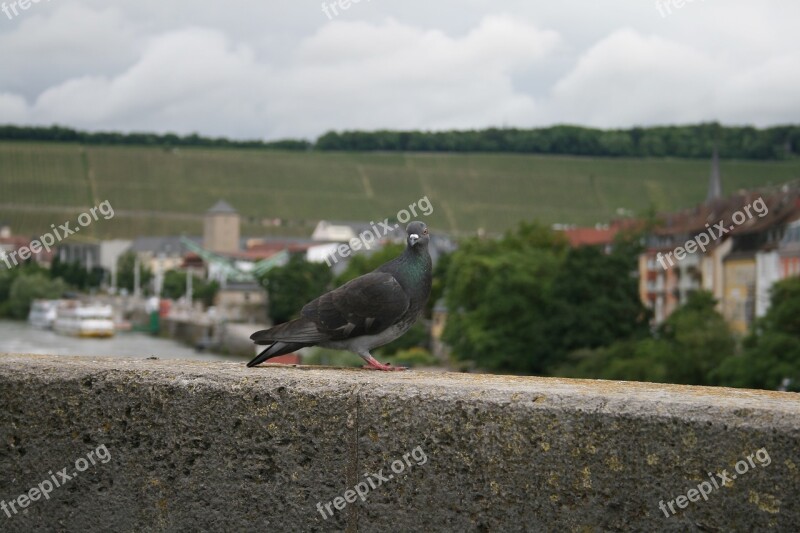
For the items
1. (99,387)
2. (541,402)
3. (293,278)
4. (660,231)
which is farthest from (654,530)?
(293,278)

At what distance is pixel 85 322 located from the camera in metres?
128

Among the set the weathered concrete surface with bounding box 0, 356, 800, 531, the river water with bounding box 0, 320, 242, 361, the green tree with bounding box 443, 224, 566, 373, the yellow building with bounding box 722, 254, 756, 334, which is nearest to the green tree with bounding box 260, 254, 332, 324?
the river water with bounding box 0, 320, 242, 361

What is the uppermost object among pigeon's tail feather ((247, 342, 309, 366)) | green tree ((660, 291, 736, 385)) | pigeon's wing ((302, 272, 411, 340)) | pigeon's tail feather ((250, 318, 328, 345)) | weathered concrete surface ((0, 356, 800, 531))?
pigeon's wing ((302, 272, 411, 340))

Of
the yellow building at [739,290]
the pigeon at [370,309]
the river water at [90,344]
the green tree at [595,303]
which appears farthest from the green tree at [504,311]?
the pigeon at [370,309]

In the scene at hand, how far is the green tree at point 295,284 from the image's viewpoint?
137 m

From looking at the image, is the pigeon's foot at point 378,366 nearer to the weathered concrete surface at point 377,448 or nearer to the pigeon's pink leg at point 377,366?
the pigeon's pink leg at point 377,366

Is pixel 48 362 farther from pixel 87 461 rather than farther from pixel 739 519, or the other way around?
pixel 739 519

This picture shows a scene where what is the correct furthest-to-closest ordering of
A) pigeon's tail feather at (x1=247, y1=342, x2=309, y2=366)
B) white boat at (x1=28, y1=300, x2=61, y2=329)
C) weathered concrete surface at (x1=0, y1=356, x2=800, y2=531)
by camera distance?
1. white boat at (x1=28, y1=300, x2=61, y2=329)
2. pigeon's tail feather at (x1=247, y1=342, x2=309, y2=366)
3. weathered concrete surface at (x1=0, y1=356, x2=800, y2=531)

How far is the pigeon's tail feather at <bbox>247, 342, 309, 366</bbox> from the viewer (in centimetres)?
575

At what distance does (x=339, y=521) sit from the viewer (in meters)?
5.12

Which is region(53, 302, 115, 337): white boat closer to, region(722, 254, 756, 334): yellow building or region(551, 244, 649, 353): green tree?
region(551, 244, 649, 353): green tree

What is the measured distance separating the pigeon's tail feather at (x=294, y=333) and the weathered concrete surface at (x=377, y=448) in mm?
184

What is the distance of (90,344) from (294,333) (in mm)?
A: 110801

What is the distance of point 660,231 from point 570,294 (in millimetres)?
23017
